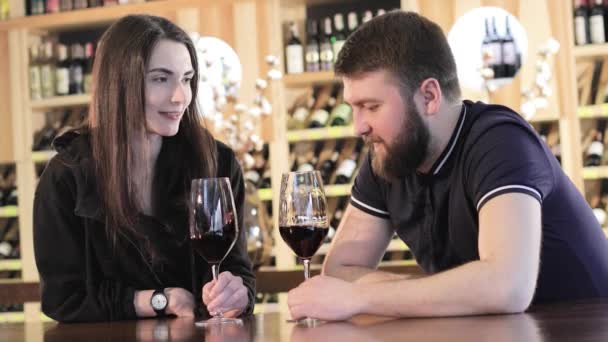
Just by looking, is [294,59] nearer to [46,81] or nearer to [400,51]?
[46,81]

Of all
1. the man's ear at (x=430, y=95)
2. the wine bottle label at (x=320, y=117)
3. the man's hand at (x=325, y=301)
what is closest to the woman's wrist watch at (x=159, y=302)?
the man's hand at (x=325, y=301)

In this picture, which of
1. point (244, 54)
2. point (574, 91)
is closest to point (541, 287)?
point (574, 91)

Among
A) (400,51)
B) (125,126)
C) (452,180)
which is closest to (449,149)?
(452,180)

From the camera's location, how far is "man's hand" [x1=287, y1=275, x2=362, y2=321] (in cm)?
146

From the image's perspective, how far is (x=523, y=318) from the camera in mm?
1368

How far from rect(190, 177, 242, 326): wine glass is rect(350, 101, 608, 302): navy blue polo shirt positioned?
0.45 m

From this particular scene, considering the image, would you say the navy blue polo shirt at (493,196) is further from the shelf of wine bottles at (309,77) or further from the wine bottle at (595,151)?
the shelf of wine bottles at (309,77)

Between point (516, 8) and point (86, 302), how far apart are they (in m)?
3.46

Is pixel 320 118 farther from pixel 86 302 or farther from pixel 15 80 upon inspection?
pixel 86 302

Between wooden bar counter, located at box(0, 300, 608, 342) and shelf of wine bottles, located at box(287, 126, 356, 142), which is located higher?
shelf of wine bottles, located at box(287, 126, 356, 142)

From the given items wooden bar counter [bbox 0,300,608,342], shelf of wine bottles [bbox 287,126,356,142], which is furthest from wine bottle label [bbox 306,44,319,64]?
wooden bar counter [bbox 0,300,608,342]

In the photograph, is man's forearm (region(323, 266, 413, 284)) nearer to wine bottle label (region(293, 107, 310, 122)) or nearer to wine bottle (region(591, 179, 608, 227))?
wine bottle (region(591, 179, 608, 227))

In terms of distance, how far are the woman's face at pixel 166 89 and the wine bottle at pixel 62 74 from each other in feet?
12.5

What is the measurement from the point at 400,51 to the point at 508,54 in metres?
3.12
